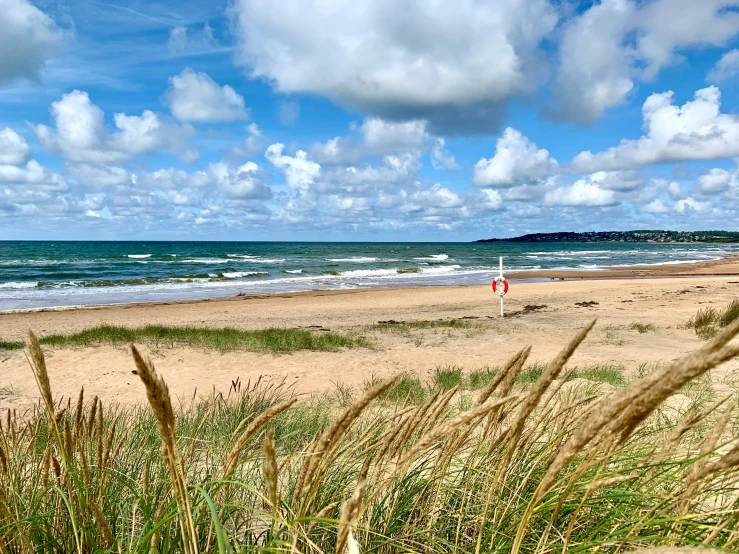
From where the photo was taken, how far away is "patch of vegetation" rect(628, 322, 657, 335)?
13625mm

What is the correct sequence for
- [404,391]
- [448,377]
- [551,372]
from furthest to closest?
[448,377] → [404,391] → [551,372]

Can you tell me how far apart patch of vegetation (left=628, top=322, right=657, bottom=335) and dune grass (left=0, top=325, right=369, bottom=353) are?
711 cm

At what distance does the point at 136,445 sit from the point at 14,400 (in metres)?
6.08

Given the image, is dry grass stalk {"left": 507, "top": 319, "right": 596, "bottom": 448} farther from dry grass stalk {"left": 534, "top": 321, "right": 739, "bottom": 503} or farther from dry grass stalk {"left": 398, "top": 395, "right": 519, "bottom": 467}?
dry grass stalk {"left": 534, "top": 321, "right": 739, "bottom": 503}

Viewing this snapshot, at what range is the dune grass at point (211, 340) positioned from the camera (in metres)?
12.0

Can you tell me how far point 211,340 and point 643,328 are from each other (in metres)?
10.9

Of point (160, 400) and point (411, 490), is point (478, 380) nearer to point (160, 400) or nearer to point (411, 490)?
point (411, 490)

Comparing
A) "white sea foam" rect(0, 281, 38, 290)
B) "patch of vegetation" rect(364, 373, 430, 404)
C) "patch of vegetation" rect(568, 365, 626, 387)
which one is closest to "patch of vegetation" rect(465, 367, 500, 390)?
"patch of vegetation" rect(364, 373, 430, 404)

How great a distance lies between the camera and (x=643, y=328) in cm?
1380

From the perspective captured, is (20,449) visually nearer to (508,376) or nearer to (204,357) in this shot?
(508,376)

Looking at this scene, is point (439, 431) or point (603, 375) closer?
point (439, 431)

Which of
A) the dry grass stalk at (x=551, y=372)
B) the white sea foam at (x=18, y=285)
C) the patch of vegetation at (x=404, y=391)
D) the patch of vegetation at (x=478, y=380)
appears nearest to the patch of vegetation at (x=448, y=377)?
the patch of vegetation at (x=478, y=380)

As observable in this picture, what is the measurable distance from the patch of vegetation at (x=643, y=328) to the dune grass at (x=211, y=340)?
7.11 metres

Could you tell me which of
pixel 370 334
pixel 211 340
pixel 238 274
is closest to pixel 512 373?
pixel 211 340
